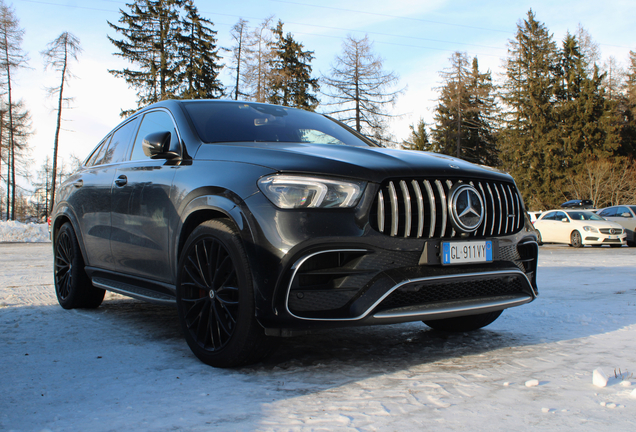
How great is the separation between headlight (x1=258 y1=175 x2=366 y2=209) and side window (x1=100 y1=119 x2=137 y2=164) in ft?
7.76

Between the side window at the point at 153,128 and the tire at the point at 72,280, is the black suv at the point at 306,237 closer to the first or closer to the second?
the side window at the point at 153,128

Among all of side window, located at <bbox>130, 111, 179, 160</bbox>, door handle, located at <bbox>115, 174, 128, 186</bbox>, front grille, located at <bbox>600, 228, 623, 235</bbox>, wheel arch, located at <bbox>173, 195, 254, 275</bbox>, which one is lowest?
front grille, located at <bbox>600, 228, 623, 235</bbox>

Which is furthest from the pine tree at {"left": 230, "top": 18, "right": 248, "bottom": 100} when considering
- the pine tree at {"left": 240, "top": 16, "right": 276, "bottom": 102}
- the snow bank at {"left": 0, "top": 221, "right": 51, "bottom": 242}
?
the snow bank at {"left": 0, "top": 221, "right": 51, "bottom": 242}

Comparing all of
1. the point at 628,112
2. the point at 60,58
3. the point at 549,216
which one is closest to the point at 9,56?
the point at 60,58

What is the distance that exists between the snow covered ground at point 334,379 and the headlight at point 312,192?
91 centimetres

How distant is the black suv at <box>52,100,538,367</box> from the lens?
2721 mm

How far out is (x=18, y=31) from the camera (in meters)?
34.7

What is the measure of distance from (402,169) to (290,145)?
→ 91 cm

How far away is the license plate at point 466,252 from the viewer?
9.56 ft

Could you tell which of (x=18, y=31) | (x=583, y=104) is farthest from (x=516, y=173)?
(x=18, y=31)

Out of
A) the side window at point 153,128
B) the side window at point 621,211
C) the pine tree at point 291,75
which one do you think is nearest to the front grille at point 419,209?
the side window at point 153,128

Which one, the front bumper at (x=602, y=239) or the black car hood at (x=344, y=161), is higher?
the black car hood at (x=344, y=161)

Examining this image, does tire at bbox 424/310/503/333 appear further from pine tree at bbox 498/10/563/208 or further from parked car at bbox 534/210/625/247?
pine tree at bbox 498/10/563/208

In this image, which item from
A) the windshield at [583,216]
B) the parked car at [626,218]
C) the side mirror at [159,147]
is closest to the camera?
the side mirror at [159,147]
